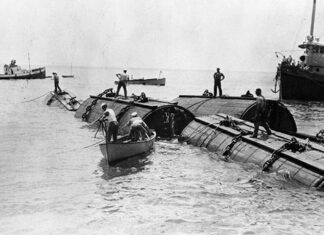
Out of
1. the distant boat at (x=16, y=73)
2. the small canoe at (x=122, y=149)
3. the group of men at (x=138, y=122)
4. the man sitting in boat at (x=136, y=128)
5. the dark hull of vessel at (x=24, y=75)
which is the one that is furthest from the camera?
the distant boat at (x=16, y=73)

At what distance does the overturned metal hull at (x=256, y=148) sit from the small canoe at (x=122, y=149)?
9.87ft

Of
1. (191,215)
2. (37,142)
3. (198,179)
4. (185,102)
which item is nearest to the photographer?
(191,215)

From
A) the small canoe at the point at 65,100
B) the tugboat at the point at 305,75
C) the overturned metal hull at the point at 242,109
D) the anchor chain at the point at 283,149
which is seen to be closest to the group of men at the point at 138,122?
the anchor chain at the point at 283,149

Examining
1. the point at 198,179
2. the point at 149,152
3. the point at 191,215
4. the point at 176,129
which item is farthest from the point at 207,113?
the point at 191,215

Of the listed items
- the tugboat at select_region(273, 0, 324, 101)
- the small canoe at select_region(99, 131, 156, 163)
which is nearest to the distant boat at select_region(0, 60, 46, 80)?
the tugboat at select_region(273, 0, 324, 101)

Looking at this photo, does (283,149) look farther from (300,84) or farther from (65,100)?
(300,84)

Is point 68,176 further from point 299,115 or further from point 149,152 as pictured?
point 299,115

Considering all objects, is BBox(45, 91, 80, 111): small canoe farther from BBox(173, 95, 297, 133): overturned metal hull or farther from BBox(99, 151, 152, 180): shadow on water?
BBox(99, 151, 152, 180): shadow on water

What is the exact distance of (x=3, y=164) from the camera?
552 inches

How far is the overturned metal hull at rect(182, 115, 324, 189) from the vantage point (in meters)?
10.4

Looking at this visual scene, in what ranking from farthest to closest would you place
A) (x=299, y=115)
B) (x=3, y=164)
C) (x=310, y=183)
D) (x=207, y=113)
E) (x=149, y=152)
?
(x=299, y=115), (x=207, y=113), (x=149, y=152), (x=3, y=164), (x=310, y=183)

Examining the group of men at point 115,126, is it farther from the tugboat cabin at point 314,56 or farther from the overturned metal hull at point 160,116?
the tugboat cabin at point 314,56

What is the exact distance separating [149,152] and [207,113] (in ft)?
21.9

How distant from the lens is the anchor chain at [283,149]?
11.5 metres
